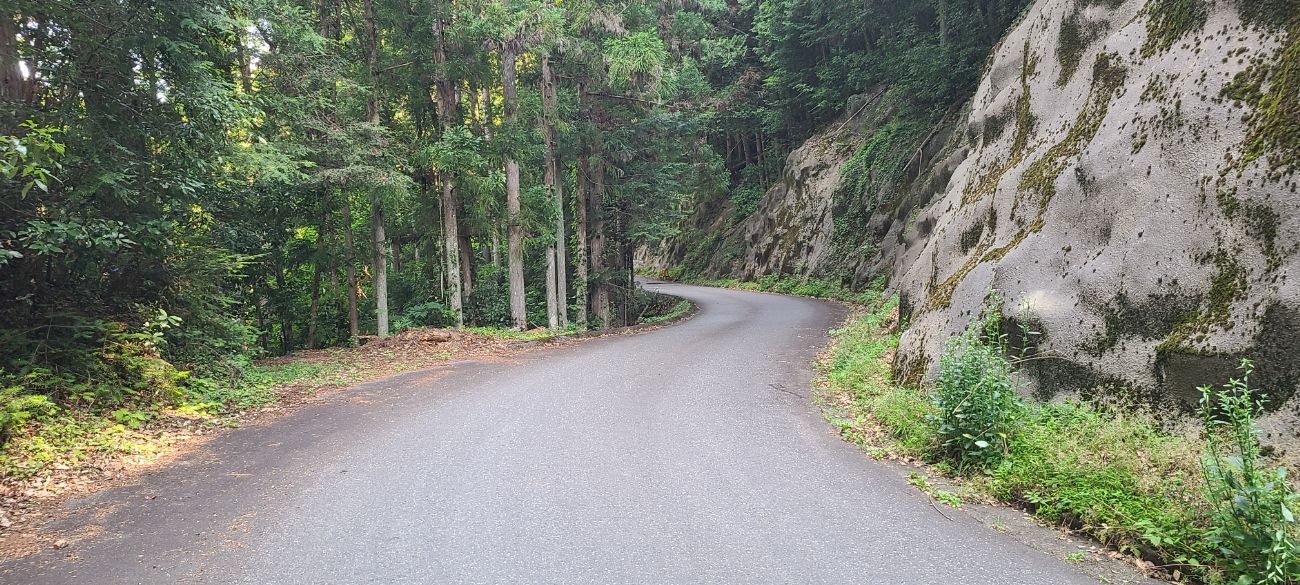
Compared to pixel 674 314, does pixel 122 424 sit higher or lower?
higher

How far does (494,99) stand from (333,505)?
24.6 metres

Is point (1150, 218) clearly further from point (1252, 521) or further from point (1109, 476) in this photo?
point (1252, 521)

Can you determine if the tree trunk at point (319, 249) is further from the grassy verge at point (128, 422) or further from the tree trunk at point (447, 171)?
the grassy verge at point (128, 422)

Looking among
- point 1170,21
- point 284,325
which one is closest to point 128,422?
point 1170,21

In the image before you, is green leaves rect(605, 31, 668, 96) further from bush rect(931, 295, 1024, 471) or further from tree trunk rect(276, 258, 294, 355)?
bush rect(931, 295, 1024, 471)

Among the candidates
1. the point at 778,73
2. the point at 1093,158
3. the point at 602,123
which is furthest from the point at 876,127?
the point at 1093,158

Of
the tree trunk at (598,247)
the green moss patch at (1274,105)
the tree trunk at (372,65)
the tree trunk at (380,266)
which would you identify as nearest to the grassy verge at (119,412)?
the tree trunk at (380,266)

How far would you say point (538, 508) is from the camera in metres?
4.87

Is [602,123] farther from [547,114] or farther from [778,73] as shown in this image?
[778,73]

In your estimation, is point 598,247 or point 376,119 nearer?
point 376,119

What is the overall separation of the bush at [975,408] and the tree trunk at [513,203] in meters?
12.9

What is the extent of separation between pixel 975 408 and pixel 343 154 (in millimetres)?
13038

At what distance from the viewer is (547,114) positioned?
694 inches

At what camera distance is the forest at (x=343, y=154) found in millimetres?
7641
